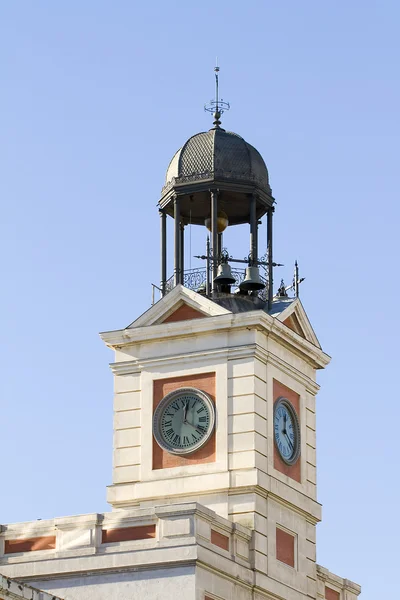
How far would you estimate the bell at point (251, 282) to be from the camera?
178ft

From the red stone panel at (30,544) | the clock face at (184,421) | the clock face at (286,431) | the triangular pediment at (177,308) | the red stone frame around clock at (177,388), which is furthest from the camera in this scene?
the triangular pediment at (177,308)

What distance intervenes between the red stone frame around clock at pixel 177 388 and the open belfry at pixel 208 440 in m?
0.04

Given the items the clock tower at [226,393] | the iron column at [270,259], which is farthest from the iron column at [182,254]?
the iron column at [270,259]

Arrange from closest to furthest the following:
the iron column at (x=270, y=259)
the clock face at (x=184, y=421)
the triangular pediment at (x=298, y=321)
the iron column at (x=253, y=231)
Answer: the clock face at (x=184, y=421), the triangular pediment at (x=298, y=321), the iron column at (x=270, y=259), the iron column at (x=253, y=231)

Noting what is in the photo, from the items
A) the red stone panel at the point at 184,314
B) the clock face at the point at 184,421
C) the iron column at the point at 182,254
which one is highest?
the iron column at the point at 182,254

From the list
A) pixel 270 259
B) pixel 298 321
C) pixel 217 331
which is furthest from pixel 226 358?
pixel 270 259

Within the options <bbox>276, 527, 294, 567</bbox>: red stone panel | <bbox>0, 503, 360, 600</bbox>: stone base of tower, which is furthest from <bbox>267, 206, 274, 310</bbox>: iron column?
<bbox>0, 503, 360, 600</bbox>: stone base of tower

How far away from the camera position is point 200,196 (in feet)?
184

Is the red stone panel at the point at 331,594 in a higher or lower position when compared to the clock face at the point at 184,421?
lower

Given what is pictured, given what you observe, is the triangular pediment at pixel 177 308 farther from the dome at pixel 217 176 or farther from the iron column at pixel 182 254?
the dome at pixel 217 176

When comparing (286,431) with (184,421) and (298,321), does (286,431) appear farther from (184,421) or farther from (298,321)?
(298,321)

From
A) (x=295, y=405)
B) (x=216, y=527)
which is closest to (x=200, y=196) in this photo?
(x=295, y=405)

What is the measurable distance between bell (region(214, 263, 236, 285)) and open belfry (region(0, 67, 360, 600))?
0.13 feet

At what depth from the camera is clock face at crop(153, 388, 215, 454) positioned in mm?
52188
